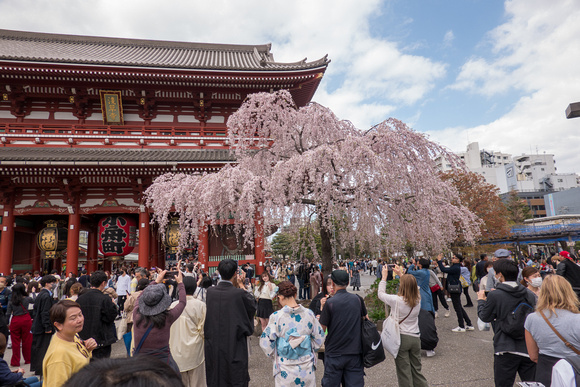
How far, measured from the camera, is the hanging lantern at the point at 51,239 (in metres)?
13.4

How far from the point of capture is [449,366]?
5.30 m

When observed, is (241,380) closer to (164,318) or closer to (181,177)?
(164,318)

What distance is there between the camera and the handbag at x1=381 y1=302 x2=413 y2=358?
379 cm

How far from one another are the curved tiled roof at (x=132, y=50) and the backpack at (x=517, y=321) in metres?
14.3

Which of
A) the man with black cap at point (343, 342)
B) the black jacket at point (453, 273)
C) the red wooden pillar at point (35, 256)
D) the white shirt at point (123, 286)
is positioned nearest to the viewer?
the man with black cap at point (343, 342)

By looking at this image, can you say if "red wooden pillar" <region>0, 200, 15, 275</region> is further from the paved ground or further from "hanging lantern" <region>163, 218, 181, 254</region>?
the paved ground

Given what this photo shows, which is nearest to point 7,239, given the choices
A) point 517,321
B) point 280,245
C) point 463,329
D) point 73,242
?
point 73,242

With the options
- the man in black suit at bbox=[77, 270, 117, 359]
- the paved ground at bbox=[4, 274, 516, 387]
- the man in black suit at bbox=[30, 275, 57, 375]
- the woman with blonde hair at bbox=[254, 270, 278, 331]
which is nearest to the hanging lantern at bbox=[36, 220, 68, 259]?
the paved ground at bbox=[4, 274, 516, 387]

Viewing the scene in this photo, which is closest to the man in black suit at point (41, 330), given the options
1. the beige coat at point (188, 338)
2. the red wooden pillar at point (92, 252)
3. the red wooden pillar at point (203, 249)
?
the beige coat at point (188, 338)

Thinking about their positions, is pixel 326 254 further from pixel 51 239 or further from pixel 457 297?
pixel 51 239

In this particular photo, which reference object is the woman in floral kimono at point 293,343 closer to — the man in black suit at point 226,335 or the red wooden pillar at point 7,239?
the man in black suit at point 226,335

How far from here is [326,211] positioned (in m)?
7.98

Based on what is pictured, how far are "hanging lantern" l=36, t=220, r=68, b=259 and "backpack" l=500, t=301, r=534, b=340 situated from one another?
15834mm

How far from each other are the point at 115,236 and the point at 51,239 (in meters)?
2.77
